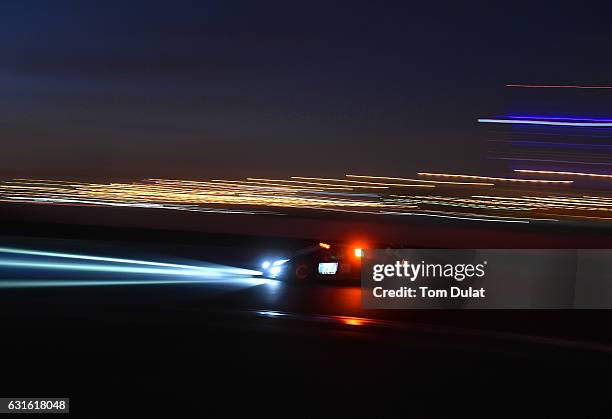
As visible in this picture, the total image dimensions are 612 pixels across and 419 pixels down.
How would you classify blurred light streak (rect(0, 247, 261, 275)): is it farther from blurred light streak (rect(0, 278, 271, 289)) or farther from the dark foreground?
the dark foreground

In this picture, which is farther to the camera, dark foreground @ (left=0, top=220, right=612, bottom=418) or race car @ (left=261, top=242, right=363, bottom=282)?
race car @ (left=261, top=242, right=363, bottom=282)

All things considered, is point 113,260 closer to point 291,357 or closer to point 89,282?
point 89,282

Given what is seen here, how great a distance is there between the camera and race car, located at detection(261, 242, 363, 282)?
13031mm

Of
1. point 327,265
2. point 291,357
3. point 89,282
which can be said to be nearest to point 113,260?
point 89,282

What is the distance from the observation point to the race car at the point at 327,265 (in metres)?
13.0

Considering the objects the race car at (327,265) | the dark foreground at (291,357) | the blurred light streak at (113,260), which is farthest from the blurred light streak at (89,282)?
the blurred light streak at (113,260)

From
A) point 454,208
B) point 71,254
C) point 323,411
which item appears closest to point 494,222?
point 454,208

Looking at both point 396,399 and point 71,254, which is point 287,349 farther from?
point 71,254

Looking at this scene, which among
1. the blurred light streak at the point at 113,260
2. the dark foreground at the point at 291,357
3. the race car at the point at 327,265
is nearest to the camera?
the dark foreground at the point at 291,357

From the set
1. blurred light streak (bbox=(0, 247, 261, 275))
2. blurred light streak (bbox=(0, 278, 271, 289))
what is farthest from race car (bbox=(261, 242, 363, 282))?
blurred light streak (bbox=(0, 247, 261, 275))

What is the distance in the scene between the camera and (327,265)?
13078mm

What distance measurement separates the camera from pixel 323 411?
17.6 ft

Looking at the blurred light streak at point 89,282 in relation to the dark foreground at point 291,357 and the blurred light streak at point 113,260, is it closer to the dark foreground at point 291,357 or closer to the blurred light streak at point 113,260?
the dark foreground at point 291,357

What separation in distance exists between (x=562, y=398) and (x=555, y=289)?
236 inches
